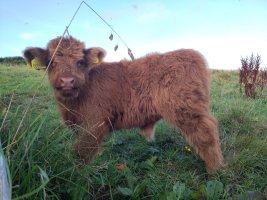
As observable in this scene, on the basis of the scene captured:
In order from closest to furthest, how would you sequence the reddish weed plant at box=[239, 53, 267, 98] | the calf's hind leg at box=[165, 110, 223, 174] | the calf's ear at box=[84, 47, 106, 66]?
1. the calf's hind leg at box=[165, 110, 223, 174]
2. the calf's ear at box=[84, 47, 106, 66]
3. the reddish weed plant at box=[239, 53, 267, 98]

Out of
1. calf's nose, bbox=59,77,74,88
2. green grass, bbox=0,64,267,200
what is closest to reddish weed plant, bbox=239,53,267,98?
green grass, bbox=0,64,267,200

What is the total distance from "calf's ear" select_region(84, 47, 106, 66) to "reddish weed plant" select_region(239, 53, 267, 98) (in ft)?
18.5

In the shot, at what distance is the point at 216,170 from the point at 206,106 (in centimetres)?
91

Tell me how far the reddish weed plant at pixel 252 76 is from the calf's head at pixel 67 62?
18.7 feet

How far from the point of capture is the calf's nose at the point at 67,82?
4.99 meters

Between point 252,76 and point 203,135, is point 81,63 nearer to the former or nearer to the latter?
point 203,135

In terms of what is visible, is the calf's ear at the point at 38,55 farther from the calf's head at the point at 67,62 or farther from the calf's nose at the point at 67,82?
the calf's nose at the point at 67,82

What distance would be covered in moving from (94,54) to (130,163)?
1711mm

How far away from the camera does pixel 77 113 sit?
17.3ft

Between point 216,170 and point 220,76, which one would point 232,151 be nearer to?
point 216,170

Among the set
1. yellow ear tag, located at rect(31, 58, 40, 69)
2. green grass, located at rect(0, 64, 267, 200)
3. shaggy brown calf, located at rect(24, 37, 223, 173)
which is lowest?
green grass, located at rect(0, 64, 267, 200)

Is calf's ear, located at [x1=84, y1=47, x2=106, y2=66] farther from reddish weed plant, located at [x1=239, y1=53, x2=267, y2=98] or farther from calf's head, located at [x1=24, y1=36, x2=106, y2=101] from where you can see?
reddish weed plant, located at [x1=239, y1=53, x2=267, y2=98]

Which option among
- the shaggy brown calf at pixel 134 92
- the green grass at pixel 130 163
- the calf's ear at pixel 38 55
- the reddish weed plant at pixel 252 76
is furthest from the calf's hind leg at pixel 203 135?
the reddish weed plant at pixel 252 76

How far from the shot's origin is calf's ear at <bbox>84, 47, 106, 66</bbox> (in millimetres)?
5488
